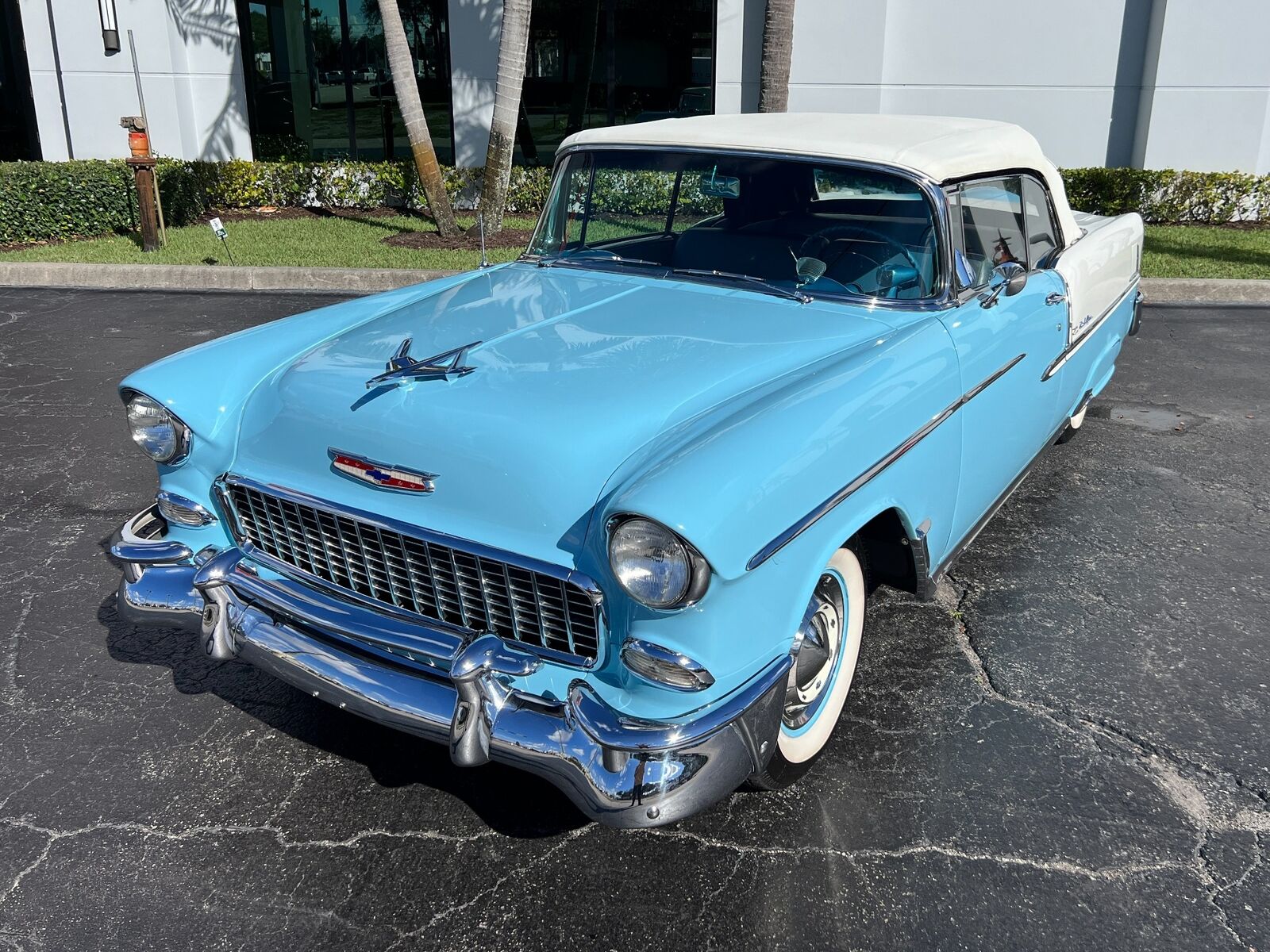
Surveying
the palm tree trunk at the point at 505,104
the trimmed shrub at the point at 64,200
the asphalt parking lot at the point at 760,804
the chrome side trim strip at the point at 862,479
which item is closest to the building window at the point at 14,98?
the trimmed shrub at the point at 64,200

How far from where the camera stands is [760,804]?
2.70 metres

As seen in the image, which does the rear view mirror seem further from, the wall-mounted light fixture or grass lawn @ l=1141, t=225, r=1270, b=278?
the wall-mounted light fixture

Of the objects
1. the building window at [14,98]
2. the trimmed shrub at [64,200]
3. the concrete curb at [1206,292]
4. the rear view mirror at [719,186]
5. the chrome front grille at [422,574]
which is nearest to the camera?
the chrome front grille at [422,574]

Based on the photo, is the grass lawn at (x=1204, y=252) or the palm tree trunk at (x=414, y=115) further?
the palm tree trunk at (x=414, y=115)

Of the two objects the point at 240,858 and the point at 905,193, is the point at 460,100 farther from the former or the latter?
the point at 240,858

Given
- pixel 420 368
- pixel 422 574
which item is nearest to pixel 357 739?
pixel 422 574

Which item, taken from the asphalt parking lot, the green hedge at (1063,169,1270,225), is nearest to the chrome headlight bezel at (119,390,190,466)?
the asphalt parking lot

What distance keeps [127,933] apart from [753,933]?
4.55ft

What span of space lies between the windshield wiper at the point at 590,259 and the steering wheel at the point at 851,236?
53 centimetres

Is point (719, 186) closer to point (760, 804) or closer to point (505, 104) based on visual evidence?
point (760, 804)

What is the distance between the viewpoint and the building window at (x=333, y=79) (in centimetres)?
1489

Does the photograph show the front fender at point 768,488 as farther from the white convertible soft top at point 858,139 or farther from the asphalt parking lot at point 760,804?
the white convertible soft top at point 858,139

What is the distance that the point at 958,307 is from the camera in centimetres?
320

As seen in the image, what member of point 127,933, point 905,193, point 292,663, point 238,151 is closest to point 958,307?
point 905,193
